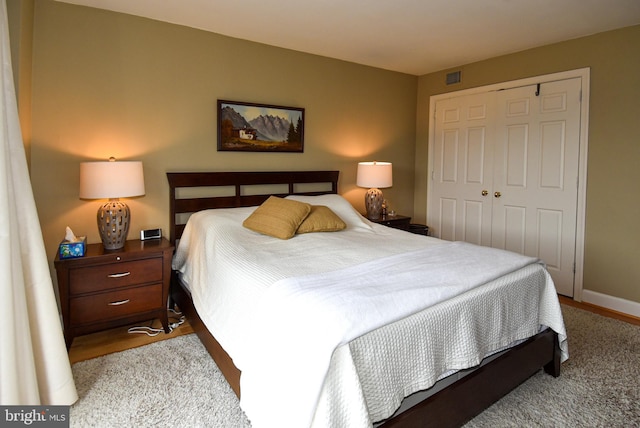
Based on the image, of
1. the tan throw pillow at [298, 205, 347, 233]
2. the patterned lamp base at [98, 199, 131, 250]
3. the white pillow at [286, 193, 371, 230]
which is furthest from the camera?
the white pillow at [286, 193, 371, 230]

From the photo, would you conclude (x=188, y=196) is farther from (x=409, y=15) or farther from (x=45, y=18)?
(x=409, y=15)

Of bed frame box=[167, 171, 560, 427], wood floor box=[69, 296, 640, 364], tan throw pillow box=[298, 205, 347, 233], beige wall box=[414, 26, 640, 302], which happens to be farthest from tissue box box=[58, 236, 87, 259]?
beige wall box=[414, 26, 640, 302]

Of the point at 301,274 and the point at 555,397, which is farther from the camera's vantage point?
the point at 555,397

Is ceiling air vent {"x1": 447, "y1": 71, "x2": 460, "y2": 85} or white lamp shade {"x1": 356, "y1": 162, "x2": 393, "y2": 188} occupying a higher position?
ceiling air vent {"x1": 447, "y1": 71, "x2": 460, "y2": 85}

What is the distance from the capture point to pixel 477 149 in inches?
167

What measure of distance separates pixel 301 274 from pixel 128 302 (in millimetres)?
1496

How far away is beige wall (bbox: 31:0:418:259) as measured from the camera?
269 centimetres

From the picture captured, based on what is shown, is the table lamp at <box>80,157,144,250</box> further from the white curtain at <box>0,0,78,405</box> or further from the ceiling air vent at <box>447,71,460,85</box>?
the ceiling air vent at <box>447,71,460,85</box>

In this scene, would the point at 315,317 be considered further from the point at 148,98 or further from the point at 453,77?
the point at 453,77

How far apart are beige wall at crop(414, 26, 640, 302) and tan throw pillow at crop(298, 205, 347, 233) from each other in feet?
7.68

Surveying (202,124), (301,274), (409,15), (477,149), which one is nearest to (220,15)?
(202,124)

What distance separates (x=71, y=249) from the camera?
97.0 inches

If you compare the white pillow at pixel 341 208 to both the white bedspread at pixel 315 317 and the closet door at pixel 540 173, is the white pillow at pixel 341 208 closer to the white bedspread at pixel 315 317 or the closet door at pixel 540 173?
the white bedspread at pixel 315 317

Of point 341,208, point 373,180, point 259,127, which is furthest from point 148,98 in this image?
point 373,180
